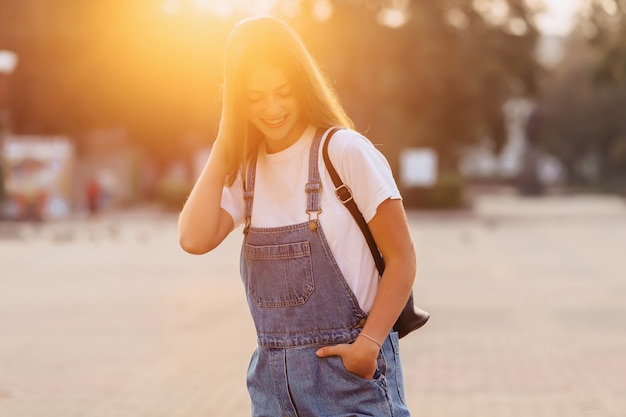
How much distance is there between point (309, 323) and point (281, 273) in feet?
0.43

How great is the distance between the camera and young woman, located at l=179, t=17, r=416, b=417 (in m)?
2.82

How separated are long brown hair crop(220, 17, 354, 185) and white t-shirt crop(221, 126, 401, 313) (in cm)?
7

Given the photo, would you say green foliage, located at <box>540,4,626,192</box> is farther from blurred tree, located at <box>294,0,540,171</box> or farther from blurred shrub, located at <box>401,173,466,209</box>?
blurred shrub, located at <box>401,173,466,209</box>

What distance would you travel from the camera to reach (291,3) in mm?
43625

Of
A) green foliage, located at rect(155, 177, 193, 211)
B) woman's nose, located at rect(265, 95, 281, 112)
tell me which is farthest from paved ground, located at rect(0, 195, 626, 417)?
green foliage, located at rect(155, 177, 193, 211)

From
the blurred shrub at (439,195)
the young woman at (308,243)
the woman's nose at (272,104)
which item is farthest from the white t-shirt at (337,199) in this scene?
the blurred shrub at (439,195)

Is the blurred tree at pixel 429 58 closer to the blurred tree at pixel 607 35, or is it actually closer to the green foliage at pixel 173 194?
the blurred tree at pixel 607 35

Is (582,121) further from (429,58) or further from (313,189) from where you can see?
(313,189)

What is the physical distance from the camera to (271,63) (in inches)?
113

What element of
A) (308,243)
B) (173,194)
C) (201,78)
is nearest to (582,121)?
(201,78)

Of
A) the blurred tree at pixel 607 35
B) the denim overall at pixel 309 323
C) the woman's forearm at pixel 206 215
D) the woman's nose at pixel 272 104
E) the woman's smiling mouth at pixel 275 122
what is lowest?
the denim overall at pixel 309 323

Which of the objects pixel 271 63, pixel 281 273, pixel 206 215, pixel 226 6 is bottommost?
pixel 281 273

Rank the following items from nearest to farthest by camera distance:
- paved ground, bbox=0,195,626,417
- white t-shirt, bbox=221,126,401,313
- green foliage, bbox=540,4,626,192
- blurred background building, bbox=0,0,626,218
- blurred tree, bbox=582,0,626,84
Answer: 1. white t-shirt, bbox=221,126,401,313
2. paved ground, bbox=0,195,626,417
3. blurred tree, bbox=582,0,626,84
4. blurred background building, bbox=0,0,626,218
5. green foliage, bbox=540,4,626,192

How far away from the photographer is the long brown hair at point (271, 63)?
285 centimetres
